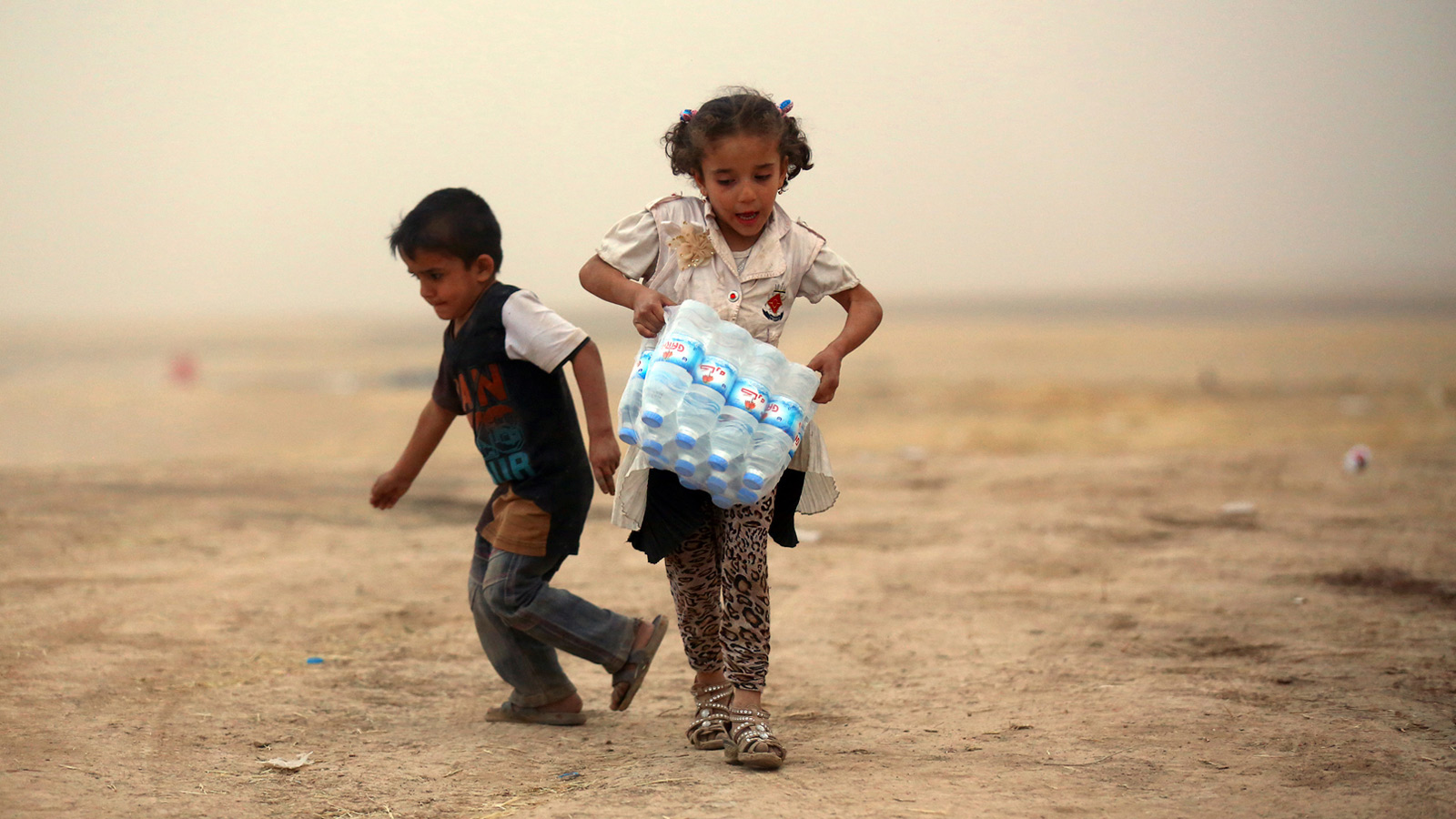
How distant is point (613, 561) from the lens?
5.67 metres

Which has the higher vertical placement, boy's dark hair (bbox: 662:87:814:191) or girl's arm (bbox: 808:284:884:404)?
boy's dark hair (bbox: 662:87:814:191)

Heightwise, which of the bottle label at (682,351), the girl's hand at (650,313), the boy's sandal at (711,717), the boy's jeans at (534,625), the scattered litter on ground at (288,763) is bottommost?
the scattered litter on ground at (288,763)

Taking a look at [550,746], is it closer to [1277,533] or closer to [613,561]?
[613,561]

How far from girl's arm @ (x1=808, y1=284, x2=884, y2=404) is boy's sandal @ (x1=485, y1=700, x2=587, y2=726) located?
1250mm

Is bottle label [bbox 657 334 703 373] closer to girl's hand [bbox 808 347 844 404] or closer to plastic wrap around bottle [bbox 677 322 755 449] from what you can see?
plastic wrap around bottle [bbox 677 322 755 449]

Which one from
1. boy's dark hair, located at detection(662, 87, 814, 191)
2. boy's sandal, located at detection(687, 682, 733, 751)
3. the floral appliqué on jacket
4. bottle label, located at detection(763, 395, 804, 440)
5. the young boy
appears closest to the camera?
bottle label, located at detection(763, 395, 804, 440)

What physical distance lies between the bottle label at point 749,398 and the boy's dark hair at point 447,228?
3.21ft

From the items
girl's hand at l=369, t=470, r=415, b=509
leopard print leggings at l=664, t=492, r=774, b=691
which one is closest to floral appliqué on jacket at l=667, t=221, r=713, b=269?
leopard print leggings at l=664, t=492, r=774, b=691

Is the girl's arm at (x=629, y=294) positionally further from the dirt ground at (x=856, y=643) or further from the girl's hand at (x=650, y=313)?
the dirt ground at (x=856, y=643)

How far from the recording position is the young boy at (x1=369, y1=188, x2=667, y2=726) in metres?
3.23

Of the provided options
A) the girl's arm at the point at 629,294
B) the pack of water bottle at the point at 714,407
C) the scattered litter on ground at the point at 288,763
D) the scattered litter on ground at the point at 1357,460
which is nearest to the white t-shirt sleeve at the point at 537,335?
the girl's arm at the point at 629,294

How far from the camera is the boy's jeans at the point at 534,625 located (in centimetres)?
328

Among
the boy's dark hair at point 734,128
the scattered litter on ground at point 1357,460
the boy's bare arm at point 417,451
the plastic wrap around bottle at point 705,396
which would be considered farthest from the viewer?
the scattered litter on ground at point 1357,460

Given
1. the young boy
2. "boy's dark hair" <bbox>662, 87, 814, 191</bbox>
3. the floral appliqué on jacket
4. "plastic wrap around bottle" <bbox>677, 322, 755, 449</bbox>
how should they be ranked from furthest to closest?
the young boy, the floral appliqué on jacket, "boy's dark hair" <bbox>662, 87, 814, 191</bbox>, "plastic wrap around bottle" <bbox>677, 322, 755, 449</bbox>
